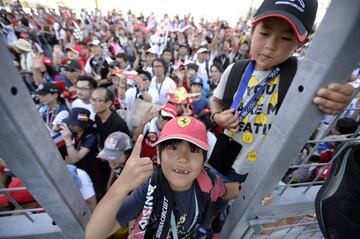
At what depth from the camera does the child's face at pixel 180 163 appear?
3.16ft

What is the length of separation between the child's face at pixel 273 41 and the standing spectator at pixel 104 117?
5.69ft

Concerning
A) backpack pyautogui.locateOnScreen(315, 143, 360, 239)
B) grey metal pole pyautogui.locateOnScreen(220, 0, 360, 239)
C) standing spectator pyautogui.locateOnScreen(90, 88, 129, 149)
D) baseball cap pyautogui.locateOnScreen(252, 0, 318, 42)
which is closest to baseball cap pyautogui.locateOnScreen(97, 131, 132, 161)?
standing spectator pyautogui.locateOnScreen(90, 88, 129, 149)

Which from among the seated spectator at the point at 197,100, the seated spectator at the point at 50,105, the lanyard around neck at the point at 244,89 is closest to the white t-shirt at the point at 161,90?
the seated spectator at the point at 197,100

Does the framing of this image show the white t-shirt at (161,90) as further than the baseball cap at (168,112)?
Yes

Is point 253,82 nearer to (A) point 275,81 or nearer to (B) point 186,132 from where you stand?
(A) point 275,81

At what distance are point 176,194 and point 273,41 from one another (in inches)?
30.4

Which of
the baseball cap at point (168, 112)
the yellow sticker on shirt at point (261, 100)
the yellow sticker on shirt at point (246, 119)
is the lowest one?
the baseball cap at point (168, 112)

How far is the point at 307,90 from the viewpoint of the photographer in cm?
55

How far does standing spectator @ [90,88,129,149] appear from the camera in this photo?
230 centimetres

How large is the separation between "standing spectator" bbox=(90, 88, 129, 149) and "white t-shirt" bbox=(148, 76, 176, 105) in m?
1.04

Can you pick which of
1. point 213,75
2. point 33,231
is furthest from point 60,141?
point 213,75

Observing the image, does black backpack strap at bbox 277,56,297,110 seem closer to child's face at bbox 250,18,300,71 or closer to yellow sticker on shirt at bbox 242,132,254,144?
child's face at bbox 250,18,300,71

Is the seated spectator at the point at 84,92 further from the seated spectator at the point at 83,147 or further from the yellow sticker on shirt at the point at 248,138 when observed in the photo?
the yellow sticker on shirt at the point at 248,138

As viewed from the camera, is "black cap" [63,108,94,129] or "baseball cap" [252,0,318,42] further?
"black cap" [63,108,94,129]
